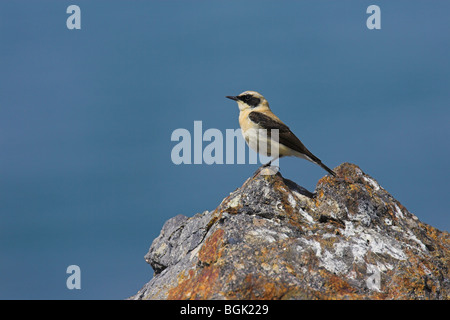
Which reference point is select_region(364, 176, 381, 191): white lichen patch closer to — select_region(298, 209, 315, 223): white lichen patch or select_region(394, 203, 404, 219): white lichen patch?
select_region(394, 203, 404, 219): white lichen patch

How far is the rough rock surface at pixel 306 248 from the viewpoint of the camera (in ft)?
22.6

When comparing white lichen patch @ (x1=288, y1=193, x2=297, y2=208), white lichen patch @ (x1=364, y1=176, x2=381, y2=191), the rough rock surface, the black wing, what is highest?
the black wing

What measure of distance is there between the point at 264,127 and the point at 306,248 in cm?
461

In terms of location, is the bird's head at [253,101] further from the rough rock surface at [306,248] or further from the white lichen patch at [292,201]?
the white lichen patch at [292,201]

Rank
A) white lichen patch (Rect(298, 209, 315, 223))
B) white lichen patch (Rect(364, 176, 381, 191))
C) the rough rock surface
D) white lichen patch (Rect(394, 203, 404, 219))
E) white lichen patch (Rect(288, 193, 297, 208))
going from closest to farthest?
the rough rock surface
white lichen patch (Rect(298, 209, 315, 223))
white lichen patch (Rect(288, 193, 297, 208))
white lichen patch (Rect(394, 203, 404, 219))
white lichen patch (Rect(364, 176, 381, 191))

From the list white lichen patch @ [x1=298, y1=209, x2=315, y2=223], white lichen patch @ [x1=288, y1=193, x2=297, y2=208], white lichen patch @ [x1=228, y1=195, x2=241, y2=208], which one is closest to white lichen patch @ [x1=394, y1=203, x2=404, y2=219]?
white lichen patch @ [x1=298, y1=209, x2=315, y2=223]

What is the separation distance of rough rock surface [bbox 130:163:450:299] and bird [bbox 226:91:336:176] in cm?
174

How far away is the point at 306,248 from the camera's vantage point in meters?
7.32

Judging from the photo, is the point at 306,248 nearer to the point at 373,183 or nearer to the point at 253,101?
the point at 373,183

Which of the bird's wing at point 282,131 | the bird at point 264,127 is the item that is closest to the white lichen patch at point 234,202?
the bird at point 264,127

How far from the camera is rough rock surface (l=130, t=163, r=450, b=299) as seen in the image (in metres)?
6.89

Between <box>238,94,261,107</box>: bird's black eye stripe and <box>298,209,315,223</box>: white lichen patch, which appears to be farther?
<box>238,94,261,107</box>: bird's black eye stripe
